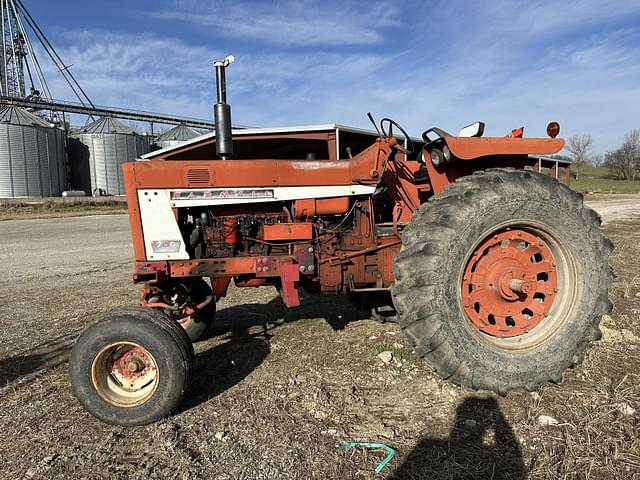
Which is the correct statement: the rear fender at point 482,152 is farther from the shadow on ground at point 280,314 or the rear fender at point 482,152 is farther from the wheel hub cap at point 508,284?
the shadow on ground at point 280,314

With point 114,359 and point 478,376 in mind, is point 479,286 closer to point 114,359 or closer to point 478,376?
point 478,376

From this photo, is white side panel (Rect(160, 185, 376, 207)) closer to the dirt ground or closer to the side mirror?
the side mirror

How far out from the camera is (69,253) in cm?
937

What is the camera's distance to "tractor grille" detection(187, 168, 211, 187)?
9.78 ft

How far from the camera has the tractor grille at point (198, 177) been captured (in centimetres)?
298

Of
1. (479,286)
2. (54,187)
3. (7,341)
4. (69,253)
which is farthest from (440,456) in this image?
(54,187)

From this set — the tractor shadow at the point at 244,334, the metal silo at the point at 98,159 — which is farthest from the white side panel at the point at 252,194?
the metal silo at the point at 98,159

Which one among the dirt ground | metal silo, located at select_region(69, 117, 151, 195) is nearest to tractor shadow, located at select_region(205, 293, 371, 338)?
the dirt ground

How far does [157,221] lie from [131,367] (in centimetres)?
97

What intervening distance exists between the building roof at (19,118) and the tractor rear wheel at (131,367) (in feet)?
111

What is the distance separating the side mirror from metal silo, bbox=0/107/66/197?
110 ft

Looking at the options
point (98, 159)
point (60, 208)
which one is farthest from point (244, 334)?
point (98, 159)

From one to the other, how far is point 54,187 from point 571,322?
34532 mm

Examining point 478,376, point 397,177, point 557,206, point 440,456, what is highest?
point 397,177
